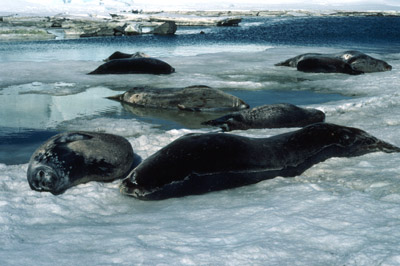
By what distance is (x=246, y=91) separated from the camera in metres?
8.57

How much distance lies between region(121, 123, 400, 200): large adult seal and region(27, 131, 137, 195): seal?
463 millimetres

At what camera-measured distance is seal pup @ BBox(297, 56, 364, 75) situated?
11045mm

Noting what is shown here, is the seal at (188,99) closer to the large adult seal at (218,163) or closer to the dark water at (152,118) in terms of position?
the dark water at (152,118)

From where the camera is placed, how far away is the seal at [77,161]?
364cm

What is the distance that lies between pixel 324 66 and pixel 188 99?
17.5ft

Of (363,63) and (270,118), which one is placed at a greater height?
(363,63)

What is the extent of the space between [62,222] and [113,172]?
3.67ft

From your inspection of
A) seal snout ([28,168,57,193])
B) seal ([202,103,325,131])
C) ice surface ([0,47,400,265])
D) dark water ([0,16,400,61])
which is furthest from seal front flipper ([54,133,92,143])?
dark water ([0,16,400,61])

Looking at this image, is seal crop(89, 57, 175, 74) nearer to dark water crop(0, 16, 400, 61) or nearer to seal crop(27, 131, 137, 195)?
dark water crop(0, 16, 400, 61)

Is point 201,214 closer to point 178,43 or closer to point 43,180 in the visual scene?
point 43,180

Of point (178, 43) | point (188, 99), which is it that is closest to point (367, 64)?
point (188, 99)

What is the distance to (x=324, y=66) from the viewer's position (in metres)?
11.2

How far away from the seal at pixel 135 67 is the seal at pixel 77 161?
6655 millimetres

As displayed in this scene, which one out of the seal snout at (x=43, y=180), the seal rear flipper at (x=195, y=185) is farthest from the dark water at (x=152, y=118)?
the seal rear flipper at (x=195, y=185)
